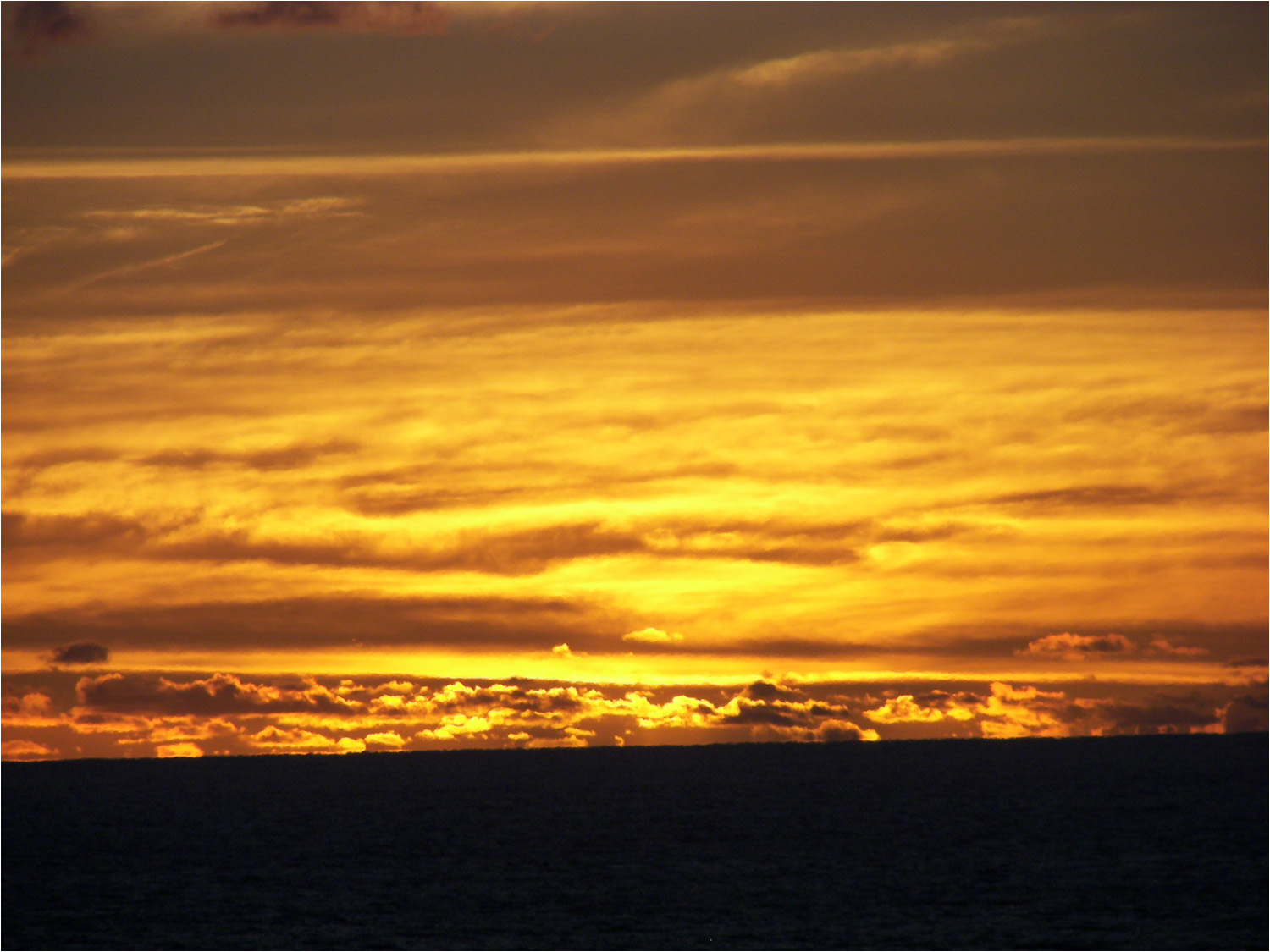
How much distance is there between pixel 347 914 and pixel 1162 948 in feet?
171

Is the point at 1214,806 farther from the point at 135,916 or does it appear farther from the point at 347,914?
the point at 135,916

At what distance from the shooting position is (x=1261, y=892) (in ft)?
348

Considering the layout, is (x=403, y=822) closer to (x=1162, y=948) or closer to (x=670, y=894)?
(x=670, y=894)

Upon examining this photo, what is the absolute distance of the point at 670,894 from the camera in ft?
361

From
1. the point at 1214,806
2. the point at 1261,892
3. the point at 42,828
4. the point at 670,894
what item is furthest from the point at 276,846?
the point at 1214,806

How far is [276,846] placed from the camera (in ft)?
503

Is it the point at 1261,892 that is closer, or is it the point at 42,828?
the point at 1261,892

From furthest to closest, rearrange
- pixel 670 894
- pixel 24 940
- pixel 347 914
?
pixel 670 894 → pixel 347 914 → pixel 24 940

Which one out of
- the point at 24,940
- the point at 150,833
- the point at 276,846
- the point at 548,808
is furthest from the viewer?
the point at 548,808

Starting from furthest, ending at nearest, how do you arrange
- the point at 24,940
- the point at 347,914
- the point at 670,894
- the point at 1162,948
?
the point at 670,894 < the point at 347,914 < the point at 24,940 < the point at 1162,948

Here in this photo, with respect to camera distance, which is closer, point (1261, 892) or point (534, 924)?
point (534, 924)

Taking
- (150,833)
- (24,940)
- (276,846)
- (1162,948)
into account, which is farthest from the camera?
(150,833)

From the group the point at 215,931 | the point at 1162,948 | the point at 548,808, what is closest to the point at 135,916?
the point at 215,931

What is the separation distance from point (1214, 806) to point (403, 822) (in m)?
95.2
